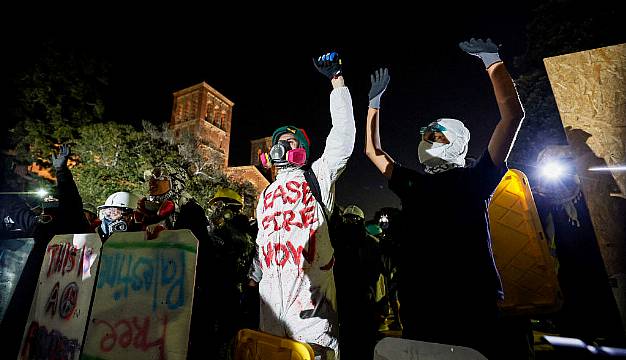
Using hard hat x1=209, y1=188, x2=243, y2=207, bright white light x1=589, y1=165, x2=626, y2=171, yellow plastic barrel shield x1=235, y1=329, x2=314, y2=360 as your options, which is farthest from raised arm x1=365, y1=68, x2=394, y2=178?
hard hat x1=209, y1=188, x2=243, y2=207

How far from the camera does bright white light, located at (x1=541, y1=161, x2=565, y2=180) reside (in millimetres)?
3341

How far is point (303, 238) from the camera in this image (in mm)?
2514

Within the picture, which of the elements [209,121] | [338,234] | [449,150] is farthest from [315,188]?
[209,121]

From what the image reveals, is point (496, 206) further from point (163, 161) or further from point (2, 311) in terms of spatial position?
point (163, 161)

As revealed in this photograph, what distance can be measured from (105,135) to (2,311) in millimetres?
16090

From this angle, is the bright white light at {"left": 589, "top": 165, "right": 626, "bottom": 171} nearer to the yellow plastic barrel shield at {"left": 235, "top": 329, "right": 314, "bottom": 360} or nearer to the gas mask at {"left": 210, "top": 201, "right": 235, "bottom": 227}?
the yellow plastic barrel shield at {"left": 235, "top": 329, "right": 314, "bottom": 360}

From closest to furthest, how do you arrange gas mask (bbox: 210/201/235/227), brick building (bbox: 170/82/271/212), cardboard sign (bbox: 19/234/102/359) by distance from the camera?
cardboard sign (bbox: 19/234/102/359)
gas mask (bbox: 210/201/235/227)
brick building (bbox: 170/82/271/212)

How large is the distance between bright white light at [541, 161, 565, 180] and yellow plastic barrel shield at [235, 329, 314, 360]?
311cm

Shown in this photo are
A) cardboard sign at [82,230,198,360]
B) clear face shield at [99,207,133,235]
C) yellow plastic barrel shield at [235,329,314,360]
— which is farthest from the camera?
clear face shield at [99,207,133,235]

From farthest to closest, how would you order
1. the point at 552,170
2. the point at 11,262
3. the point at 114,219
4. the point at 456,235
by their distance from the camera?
the point at 114,219
the point at 11,262
the point at 552,170
the point at 456,235

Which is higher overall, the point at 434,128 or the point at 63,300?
the point at 434,128

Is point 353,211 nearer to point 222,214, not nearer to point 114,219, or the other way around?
point 222,214

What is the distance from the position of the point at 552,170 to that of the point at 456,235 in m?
2.24

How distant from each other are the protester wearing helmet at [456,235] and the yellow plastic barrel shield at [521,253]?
9.5 inches
